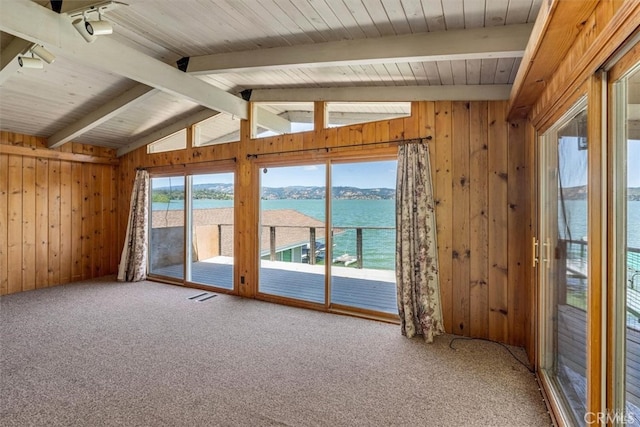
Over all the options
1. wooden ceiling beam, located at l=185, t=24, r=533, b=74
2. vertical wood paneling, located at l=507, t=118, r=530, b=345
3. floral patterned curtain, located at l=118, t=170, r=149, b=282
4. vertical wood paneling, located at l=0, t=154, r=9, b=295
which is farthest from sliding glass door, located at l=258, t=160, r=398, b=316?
vertical wood paneling, located at l=0, t=154, r=9, b=295

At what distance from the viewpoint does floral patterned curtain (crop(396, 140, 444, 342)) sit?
3.04 metres

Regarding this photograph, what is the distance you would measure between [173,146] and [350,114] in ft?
10.2

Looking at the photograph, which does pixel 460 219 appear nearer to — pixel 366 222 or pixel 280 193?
pixel 366 222

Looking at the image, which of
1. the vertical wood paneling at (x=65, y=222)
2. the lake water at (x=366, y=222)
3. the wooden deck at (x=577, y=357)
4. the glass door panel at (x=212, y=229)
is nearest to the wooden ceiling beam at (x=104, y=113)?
the vertical wood paneling at (x=65, y=222)

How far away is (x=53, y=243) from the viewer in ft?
16.3

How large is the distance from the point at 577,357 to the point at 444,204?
1665mm

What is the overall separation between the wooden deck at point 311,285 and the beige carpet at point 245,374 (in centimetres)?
36

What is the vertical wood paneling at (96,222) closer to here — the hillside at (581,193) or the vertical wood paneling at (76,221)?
the vertical wood paneling at (76,221)

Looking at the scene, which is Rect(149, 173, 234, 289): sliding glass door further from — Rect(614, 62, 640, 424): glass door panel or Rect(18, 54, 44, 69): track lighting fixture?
Rect(614, 62, 640, 424): glass door panel

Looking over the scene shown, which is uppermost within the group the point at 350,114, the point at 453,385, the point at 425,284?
the point at 350,114

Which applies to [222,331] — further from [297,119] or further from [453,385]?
[297,119]

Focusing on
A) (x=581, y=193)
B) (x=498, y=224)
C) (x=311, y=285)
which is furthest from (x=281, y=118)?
(x=581, y=193)

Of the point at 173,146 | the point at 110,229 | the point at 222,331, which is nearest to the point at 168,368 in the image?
→ the point at 222,331

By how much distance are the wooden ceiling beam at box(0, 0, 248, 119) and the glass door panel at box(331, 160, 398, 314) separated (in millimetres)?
1779
